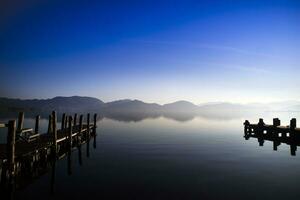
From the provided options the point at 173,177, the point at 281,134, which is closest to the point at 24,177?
the point at 173,177

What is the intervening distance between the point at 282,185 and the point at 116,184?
Result: 11.7 meters

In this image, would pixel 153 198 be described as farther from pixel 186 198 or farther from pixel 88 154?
pixel 88 154

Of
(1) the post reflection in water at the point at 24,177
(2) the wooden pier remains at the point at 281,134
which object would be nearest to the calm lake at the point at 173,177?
(1) the post reflection in water at the point at 24,177

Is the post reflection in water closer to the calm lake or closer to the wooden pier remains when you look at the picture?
the calm lake

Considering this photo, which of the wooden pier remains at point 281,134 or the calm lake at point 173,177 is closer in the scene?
the calm lake at point 173,177

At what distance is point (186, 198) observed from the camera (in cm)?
1625

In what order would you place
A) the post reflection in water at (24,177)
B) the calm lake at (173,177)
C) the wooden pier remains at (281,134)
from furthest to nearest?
the wooden pier remains at (281,134), the calm lake at (173,177), the post reflection in water at (24,177)

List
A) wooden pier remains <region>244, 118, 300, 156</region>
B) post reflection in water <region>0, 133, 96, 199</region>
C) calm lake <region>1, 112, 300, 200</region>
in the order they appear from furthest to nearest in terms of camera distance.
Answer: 1. wooden pier remains <region>244, 118, 300, 156</region>
2. calm lake <region>1, 112, 300, 200</region>
3. post reflection in water <region>0, 133, 96, 199</region>

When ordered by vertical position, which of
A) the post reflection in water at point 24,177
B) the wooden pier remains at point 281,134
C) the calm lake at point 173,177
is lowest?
the calm lake at point 173,177

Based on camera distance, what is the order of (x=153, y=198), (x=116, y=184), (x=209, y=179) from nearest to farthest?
(x=153, y=198), (x=116, y=184), (x=209, y=179)

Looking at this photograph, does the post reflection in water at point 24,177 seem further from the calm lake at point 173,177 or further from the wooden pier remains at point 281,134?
the wooden pier remains at point 281,134

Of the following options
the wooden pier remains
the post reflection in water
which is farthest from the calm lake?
the wooden pier remains

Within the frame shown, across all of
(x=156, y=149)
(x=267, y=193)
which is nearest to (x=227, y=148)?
(x=156, y=149)

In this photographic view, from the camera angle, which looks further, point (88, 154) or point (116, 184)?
point (88, 154)
